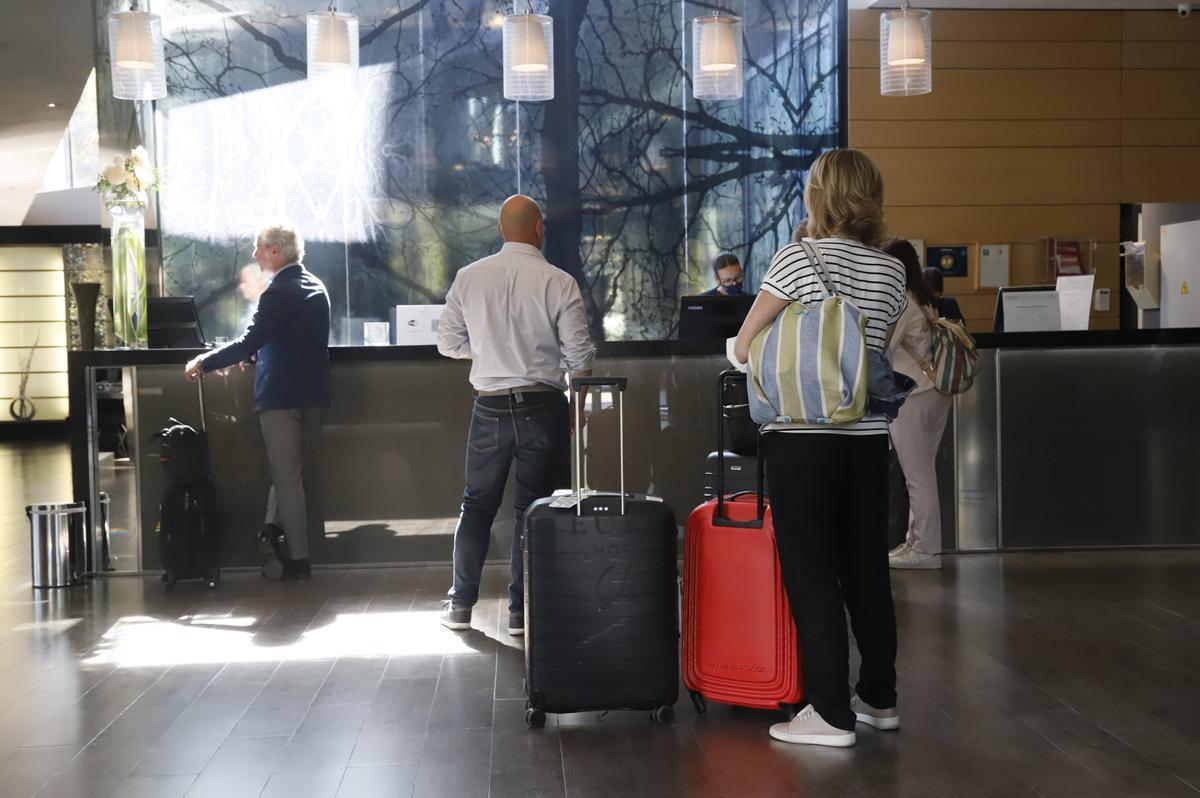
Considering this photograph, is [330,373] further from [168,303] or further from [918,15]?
[918,15]

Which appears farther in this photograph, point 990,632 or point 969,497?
point 969,497

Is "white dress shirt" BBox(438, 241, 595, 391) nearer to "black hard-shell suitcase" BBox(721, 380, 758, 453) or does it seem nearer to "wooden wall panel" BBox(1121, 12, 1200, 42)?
"black hard-shell suitcase" BBox(721, 380, 758, 453)

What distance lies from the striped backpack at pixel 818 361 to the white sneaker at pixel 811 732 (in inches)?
30.6

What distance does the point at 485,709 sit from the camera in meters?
3.41

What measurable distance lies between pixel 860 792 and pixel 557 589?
3.02 ft

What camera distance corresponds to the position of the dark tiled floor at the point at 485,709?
2836mm

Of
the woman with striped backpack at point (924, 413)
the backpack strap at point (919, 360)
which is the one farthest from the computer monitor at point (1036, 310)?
the backpack strap at point (919, 360)

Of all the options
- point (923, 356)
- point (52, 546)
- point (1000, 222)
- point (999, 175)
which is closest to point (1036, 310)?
point (923, 356)

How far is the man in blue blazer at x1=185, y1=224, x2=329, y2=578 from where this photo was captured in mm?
5355

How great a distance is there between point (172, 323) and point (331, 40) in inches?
62.4

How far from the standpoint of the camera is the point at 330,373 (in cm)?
565

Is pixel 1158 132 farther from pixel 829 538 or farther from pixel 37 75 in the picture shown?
pixel 37 75

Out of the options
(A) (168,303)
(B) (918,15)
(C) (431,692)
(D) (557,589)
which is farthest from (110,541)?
(B) (918,15)

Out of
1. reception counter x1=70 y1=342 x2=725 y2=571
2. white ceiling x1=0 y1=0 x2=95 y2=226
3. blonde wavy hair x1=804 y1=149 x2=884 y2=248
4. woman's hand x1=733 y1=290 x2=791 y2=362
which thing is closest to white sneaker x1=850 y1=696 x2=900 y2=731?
woman's hand x1=733 y1=290 x2=791 y2=362
